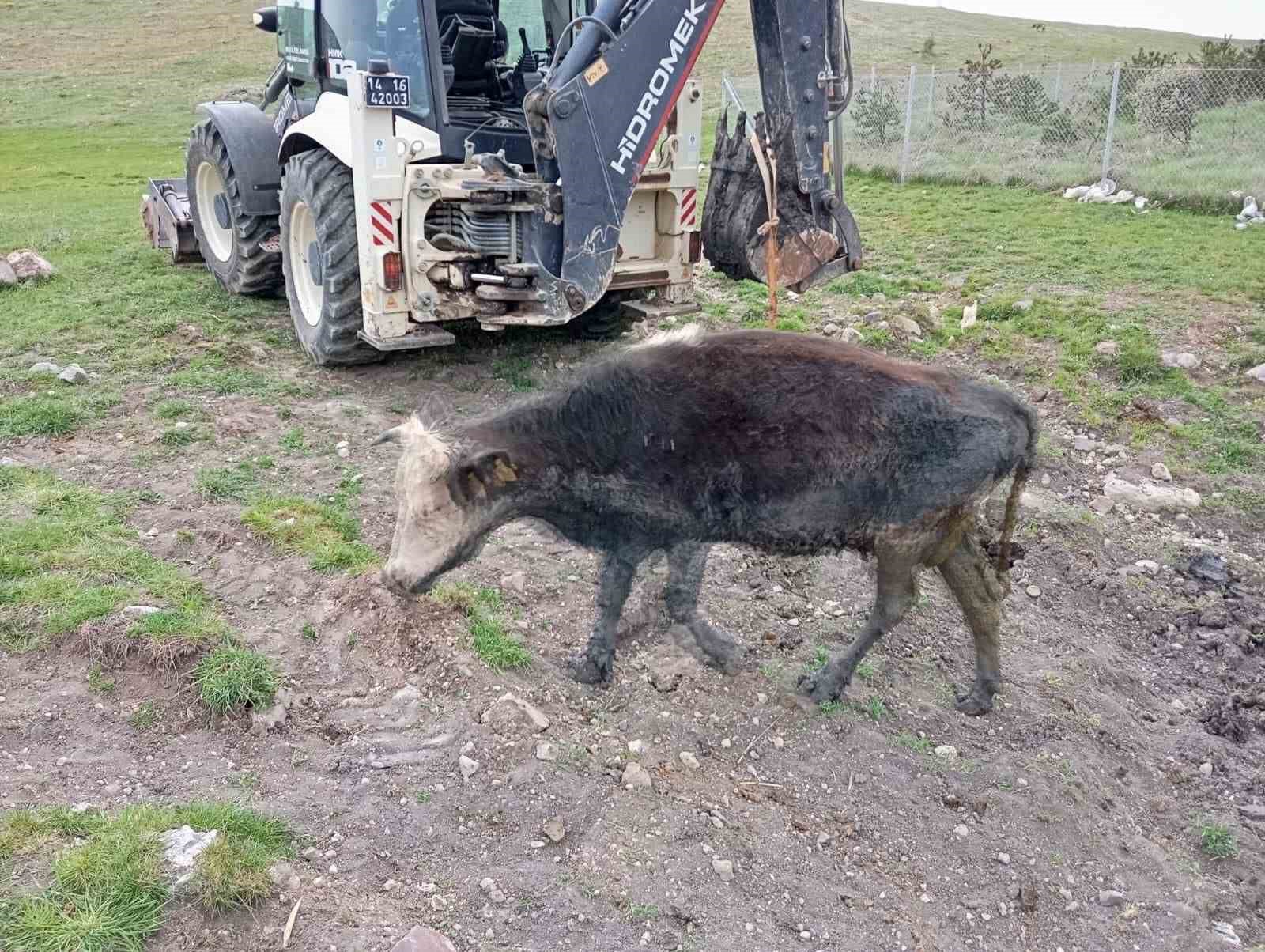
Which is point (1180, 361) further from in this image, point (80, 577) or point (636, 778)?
point (80, 577)

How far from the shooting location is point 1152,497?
21.7 feet

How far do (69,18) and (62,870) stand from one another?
53.4 meters

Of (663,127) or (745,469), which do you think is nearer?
(745,469)

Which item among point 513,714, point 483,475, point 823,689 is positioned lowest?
point 823,689

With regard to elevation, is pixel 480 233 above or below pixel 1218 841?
above

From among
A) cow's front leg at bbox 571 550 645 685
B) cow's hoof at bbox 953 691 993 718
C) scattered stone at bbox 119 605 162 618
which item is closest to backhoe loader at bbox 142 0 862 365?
cow's front leg at bbox 571 550 645 685

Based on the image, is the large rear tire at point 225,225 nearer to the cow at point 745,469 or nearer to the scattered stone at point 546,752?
the cow at point 745,469

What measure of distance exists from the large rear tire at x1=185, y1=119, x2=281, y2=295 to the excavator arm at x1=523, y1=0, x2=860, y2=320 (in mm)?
3575

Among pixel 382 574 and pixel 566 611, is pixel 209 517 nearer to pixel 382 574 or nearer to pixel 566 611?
pixel 382 574

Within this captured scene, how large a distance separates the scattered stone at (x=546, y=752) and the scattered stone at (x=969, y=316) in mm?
6940

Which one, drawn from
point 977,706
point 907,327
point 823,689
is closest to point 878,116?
point 907,327

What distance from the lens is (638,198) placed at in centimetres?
784

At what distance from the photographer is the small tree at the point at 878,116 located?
2127cm

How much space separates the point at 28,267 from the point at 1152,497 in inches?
408
